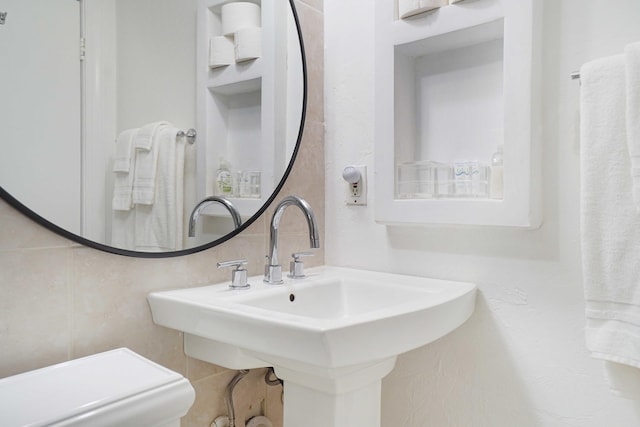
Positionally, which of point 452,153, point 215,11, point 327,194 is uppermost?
point 215,11

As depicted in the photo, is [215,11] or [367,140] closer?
[215,11]

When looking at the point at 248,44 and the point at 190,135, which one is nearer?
the point at 190,135

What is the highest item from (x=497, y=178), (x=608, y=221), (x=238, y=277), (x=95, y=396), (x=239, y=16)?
(x=239, y=16)

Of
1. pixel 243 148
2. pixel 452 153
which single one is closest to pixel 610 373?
Answer: pixel 452 153

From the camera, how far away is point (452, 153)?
3.83 feet

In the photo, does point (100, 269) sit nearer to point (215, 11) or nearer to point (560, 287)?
point (215, 11)

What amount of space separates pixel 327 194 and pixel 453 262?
19.2 inches

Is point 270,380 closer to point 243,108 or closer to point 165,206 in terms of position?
point 165,206

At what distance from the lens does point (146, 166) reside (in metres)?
0.95

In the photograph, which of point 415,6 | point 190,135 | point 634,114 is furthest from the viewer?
point 415,6

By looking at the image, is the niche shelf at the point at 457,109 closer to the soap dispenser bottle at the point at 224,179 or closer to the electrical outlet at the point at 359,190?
the electrical outlet at the point at 359,190

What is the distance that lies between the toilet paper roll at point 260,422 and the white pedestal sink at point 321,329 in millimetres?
337

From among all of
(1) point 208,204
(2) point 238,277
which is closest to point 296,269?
(2) point 238,277

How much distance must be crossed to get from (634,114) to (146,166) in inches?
39.7
